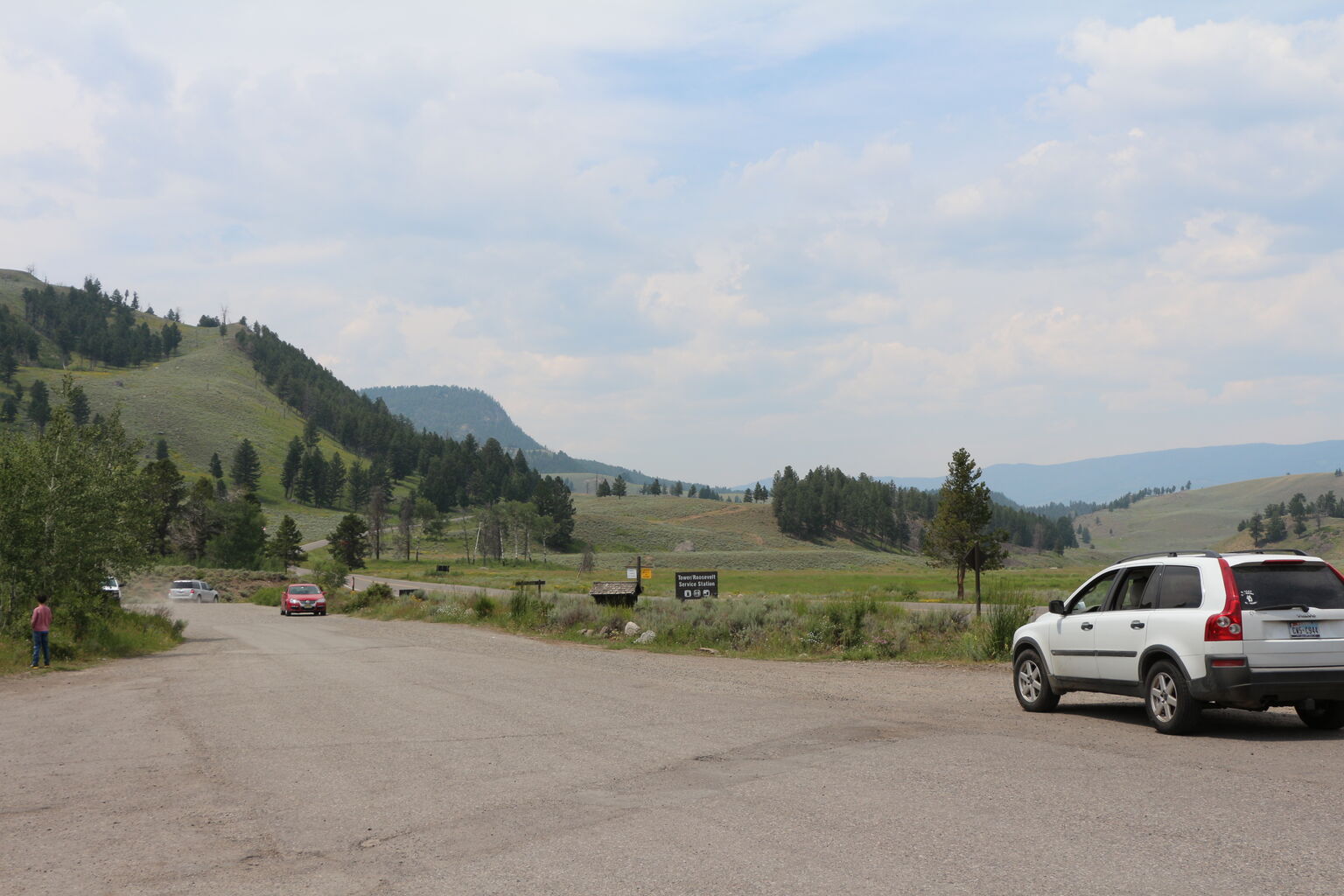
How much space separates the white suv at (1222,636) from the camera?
382 inches

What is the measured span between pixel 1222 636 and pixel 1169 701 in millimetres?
935

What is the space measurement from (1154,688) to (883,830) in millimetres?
5337

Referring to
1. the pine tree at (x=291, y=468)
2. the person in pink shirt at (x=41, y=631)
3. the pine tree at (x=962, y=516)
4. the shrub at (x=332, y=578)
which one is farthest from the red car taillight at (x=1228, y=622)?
the pine tree at (x=291, y=468)

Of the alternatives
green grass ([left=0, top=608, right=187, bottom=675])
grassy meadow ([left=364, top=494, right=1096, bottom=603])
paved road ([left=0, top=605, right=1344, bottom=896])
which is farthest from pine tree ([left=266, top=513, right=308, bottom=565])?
paved road ([left=0, top=605, right=1344, bottom=896])

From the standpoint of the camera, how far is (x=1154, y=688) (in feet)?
34.3

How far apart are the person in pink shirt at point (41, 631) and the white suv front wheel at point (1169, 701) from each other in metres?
19.4

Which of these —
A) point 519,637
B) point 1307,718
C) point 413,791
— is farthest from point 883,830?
point 519,637

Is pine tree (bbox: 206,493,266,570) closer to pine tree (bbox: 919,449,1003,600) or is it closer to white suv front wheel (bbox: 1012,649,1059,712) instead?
pine tree (bbox: 919,449,1003,600)

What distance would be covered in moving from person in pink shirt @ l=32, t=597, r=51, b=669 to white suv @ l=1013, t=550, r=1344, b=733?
18890 millimetres

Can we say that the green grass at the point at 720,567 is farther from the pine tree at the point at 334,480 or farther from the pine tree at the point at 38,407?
the pine tree at the point at 38,407

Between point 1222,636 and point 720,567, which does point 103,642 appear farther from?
point 720,567

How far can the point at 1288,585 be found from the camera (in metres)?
10.1

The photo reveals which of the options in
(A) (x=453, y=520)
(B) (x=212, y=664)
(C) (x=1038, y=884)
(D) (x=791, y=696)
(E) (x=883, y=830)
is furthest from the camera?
(A) (x=453, y=520)

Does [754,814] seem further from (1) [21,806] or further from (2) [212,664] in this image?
(2) [212,664]
